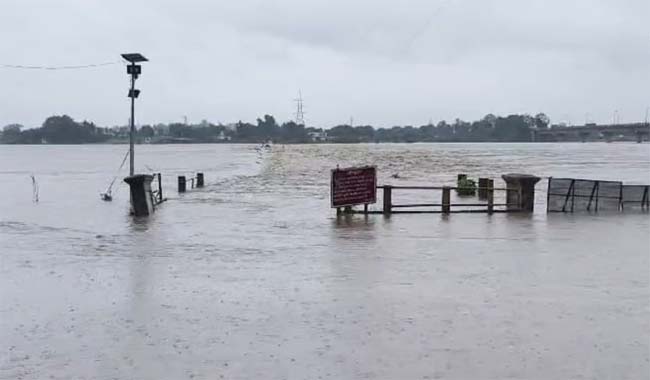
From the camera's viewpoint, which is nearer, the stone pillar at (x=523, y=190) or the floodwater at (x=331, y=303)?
the floodwater at (x=331, y=303)

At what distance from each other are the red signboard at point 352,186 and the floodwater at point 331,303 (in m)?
2.56

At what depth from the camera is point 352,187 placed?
1925 cm

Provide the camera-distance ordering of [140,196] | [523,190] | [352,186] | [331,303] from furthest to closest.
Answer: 1. [140,196]
2. [523,190]
3. [352,186]
4. [331,303]

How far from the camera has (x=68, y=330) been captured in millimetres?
7367

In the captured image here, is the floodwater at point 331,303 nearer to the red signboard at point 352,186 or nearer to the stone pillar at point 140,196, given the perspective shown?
the red signboard at point 352,186

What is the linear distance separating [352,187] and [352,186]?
3 centimetres

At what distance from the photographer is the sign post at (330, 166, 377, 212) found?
19.0 m

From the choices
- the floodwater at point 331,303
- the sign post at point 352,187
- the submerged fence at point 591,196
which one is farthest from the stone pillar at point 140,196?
the submerged fence at point 591,196

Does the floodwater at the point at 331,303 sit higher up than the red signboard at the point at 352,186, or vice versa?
the red signboard at the point at 352,186

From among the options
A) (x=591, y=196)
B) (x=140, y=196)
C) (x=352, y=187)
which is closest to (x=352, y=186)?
(x=352, y=187)

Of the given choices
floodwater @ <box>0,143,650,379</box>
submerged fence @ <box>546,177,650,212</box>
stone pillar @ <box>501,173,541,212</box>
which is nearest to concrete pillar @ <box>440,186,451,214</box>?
stone pillar @ <box>501,173,541,212</box>

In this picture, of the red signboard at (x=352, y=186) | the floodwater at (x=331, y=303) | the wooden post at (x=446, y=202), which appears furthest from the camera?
the wooden post at (x=446, y=202)

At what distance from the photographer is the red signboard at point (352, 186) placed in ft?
62.2

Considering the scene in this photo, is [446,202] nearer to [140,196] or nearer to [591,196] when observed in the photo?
[591,196]
